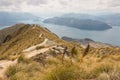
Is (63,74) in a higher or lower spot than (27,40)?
higher

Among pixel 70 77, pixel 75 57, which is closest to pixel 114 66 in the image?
pixel 70 77

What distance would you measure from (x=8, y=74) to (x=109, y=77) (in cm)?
577

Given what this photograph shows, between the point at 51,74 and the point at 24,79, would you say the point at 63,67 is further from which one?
the point at 24,79

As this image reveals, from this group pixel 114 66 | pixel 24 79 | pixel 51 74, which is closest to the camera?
pixel 51 74

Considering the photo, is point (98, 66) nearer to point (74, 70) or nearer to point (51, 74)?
point (74, 70)

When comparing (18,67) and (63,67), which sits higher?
(63,67)

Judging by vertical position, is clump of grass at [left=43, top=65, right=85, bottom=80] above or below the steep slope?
above

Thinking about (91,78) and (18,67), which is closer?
(91,78)

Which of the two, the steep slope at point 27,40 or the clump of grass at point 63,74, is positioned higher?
the clump of grass at point 63,74

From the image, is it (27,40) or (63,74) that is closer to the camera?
(63,74)

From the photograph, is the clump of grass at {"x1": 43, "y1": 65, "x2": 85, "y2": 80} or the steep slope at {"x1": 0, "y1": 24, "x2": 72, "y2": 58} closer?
the clump of grass at {"x1": 43, "y1": 65, "x2": 85, "y2": 80}

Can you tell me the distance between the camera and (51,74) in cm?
931

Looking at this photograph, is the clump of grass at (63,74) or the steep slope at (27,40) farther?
the steep slope at (27,40)

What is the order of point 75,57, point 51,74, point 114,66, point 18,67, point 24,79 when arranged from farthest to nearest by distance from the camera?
1. point 75,57
2. point 18,67
3. point 114,66
4. point 24,79
5. point 51,74
